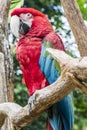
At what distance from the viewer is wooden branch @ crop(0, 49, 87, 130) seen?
0.83 m

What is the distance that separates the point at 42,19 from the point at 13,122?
1.33 feet

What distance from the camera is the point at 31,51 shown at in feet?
4.24

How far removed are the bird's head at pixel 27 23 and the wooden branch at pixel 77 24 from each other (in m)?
0.26

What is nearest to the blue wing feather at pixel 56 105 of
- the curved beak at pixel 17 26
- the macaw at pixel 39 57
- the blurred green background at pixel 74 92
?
the macaw at pixel 39 57

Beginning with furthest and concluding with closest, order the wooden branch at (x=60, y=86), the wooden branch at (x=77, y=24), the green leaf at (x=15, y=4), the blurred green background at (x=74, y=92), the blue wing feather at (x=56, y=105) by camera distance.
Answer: the blurred green background at (x=74, y=92)
the green leaf at (x=15, y=4)
the blue wing feather at (x=56, y=105)
the wooden branch at (x=77, y=24)
the wooden branch at (x=60, y=86)

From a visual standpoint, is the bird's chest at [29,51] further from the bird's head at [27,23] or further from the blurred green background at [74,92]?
the blurred green background at [74,92]

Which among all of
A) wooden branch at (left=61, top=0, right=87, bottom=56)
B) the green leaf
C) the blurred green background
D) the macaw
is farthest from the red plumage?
the blurred green background

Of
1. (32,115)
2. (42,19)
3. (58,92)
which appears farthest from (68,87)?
(42,19)

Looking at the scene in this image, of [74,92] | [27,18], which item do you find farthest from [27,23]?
[74,92]

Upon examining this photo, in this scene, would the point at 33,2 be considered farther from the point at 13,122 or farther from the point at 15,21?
the point at 13,122

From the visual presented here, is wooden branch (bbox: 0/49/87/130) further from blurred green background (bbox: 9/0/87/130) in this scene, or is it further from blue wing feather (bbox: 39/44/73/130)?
blurred green background (bbox: 9/0/87/130)

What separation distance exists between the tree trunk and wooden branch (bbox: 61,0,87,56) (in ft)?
1.12

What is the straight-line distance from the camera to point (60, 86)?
2.95ft

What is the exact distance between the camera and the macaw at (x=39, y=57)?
127 cm
